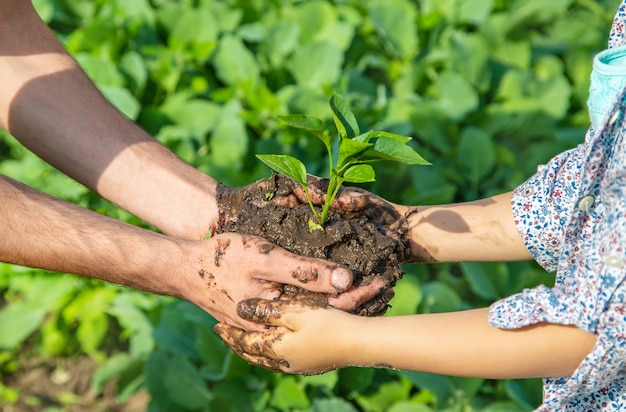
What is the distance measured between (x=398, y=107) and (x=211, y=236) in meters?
1.43

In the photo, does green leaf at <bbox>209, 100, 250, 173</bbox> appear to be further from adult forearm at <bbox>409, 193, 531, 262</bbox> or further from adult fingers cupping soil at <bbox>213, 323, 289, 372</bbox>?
adult fingers cupping soil at <bbox>213, 323, 289, 372</bbox>

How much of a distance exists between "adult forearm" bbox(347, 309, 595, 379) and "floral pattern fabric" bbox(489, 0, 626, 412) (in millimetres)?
26

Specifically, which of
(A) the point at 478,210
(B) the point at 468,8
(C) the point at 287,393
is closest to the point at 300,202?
(A) the point at 478,210

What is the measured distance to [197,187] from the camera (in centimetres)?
177

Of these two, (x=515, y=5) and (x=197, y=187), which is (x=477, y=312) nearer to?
(x=197, y=187)

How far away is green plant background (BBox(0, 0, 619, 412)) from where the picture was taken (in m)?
2.37

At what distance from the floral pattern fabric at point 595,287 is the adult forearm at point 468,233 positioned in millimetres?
188

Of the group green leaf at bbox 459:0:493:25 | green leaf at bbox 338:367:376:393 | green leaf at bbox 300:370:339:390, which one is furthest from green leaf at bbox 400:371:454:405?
green leaf at bbox 459:0:493:25

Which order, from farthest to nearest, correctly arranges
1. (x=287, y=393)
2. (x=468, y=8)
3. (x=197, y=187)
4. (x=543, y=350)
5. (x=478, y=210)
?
(x=468, y=8) < (x=287, y=393) < (x=197, y=187) < (x=478, y=210) < (x=543, y=350)

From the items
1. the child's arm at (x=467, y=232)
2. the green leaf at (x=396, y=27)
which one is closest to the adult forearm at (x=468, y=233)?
the child's arm at (x=467, y=232)

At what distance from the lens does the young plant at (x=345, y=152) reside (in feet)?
4.71

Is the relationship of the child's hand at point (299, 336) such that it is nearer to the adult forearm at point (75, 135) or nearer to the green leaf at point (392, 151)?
the green leaf at point (392, 151)

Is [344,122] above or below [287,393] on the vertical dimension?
above

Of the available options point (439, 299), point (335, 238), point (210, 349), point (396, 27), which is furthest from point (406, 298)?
point (396, 27)
